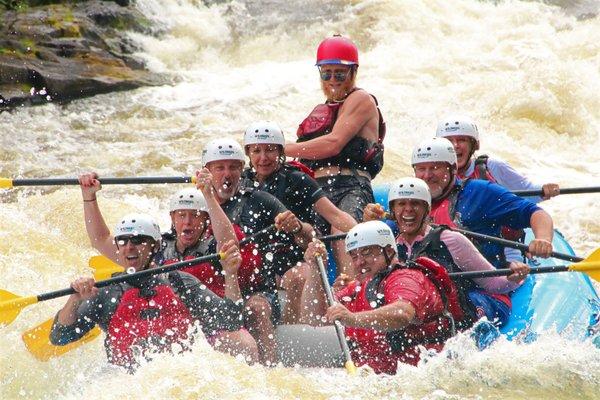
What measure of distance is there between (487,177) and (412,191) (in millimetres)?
1392

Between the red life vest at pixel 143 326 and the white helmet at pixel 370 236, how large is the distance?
914 millimetres

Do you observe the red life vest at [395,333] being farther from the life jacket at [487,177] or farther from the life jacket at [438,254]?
the life jacket at [487,177]

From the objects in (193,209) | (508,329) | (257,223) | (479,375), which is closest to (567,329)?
(508,329)

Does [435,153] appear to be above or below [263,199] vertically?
above

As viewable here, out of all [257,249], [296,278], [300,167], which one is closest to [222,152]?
[257,249]

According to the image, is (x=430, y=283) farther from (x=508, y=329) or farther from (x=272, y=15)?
(x=272, y=15)

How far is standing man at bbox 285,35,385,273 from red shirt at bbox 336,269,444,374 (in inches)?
56.0

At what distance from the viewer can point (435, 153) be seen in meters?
5.90

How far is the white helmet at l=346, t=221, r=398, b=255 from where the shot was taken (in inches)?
201

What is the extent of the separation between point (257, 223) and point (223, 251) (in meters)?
0.60

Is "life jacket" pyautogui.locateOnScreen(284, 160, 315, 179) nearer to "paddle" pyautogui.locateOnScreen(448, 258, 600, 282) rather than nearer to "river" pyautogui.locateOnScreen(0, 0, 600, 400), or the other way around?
"paddle" pyautogui.locateOnScreen(448, 258, 600, 282)

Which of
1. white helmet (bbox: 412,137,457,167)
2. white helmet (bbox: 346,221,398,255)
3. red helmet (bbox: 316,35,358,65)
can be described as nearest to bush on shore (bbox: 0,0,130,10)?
red helmet (bbox: 316,35,358,65)

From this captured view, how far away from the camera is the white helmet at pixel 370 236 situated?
510 cm

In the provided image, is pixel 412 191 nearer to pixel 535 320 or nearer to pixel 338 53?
pixel 535 320
